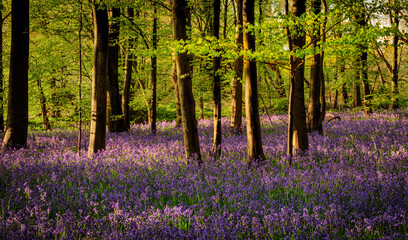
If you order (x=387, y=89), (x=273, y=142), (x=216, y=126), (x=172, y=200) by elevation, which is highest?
(x=387, y=89)

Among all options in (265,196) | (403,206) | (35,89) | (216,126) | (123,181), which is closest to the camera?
(403,206)

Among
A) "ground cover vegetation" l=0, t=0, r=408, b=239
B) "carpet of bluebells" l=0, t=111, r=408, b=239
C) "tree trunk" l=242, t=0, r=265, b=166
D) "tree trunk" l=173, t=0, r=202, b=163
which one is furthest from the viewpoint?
"tree trunk" l=173, t=0, r=202, b=163

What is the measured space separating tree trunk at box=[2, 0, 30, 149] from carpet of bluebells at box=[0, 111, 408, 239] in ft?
3.15

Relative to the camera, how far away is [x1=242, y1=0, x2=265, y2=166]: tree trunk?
6.20m

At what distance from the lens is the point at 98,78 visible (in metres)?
7.99

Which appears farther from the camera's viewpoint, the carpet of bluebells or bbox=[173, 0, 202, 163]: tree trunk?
bbox=[173, 0, 202, 163]: tree trunk

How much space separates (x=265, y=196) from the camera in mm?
4266

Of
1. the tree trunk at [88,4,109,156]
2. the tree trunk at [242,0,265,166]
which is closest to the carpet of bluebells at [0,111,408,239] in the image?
the tree trunk at [242,0,265,166]

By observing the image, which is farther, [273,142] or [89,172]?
[273,142]

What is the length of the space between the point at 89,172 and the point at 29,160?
2.30 m

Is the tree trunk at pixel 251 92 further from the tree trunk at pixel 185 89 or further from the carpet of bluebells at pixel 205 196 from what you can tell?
the tree trunk at pixel 185 89

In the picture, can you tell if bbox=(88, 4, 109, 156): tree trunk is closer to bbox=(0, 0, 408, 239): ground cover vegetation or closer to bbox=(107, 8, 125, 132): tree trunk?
bbox=(0, 0, 408, 239): ground cover vegetation

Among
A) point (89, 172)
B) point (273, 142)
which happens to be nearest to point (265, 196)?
point (89, 172)

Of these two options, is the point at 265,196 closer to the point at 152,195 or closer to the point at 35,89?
the point at 152,195
